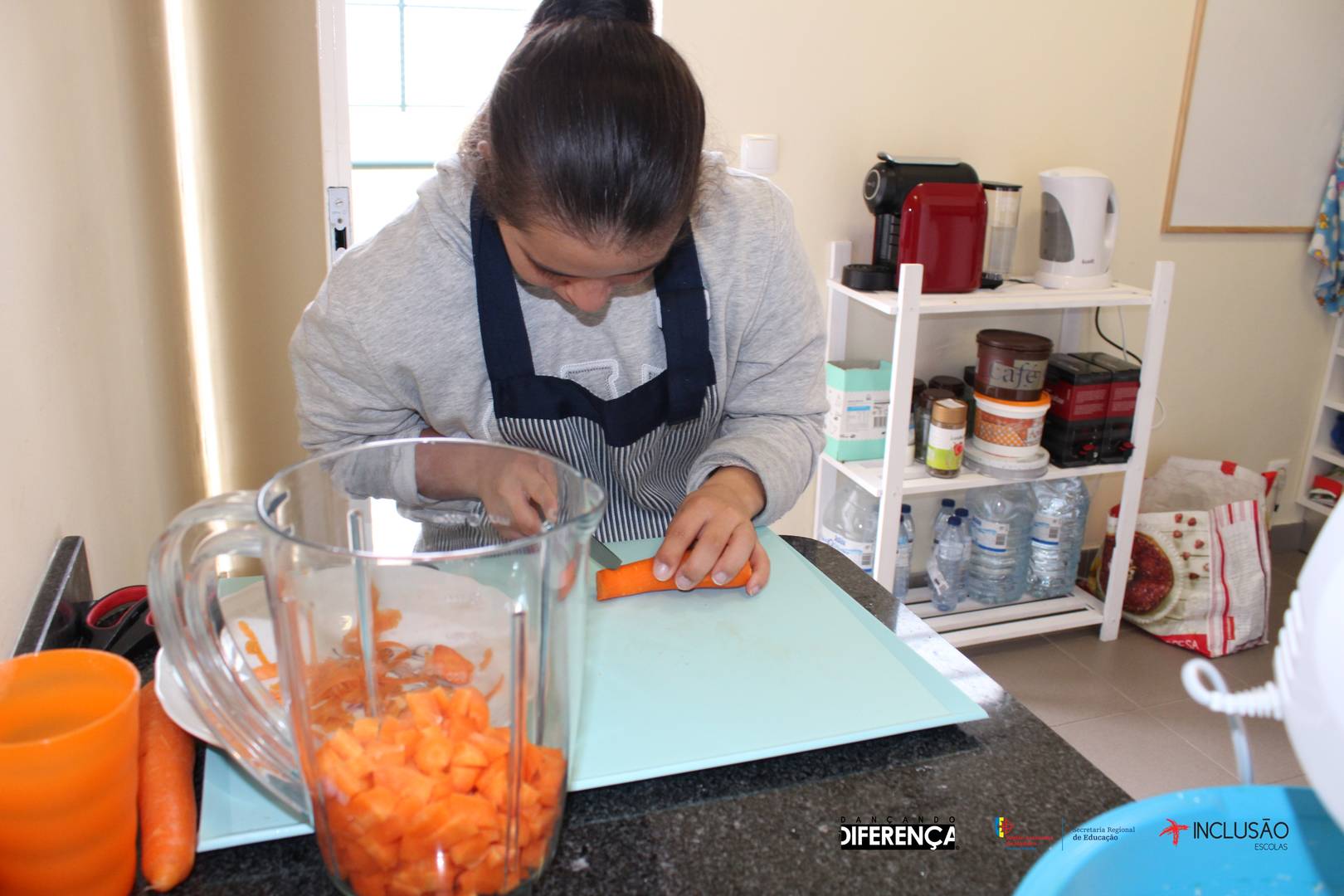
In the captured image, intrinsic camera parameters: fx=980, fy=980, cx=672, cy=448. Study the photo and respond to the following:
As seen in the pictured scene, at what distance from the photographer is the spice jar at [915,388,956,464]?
2.25 metres

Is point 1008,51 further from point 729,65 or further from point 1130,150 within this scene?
point 729,65

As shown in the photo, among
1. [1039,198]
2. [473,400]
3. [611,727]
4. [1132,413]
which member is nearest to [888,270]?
[1039,198]

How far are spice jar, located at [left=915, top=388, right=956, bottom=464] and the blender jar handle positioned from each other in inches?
74.2

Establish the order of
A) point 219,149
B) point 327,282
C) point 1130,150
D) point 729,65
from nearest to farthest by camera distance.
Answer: point 327,282
point 219,149
point 729,65
point 1130,150

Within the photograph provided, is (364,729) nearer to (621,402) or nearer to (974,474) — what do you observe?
(621,402)

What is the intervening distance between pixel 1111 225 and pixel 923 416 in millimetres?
589

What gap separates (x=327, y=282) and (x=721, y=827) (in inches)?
28.3

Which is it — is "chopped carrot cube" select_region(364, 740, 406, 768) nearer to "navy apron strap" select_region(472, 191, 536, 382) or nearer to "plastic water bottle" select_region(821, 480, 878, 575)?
"navy apron strap" select_region(472, 191, 536, 382)

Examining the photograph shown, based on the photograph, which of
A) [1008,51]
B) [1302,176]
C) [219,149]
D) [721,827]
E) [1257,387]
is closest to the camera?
[721,827]

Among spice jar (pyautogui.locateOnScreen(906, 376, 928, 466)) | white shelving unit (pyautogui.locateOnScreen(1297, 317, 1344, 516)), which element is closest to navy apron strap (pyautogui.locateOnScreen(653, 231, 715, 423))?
spice jar (pyautogui.locateOnScreen(906, 376, 928, 466))

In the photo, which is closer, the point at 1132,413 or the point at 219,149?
the point at 219,149

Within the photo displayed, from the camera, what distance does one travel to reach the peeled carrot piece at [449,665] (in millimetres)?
554

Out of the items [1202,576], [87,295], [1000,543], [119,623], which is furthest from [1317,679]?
[1202,576]

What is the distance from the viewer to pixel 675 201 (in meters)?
0.85
